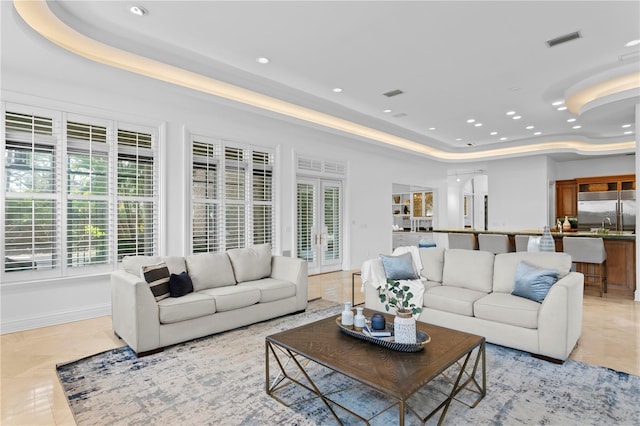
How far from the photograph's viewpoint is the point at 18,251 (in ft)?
13.0

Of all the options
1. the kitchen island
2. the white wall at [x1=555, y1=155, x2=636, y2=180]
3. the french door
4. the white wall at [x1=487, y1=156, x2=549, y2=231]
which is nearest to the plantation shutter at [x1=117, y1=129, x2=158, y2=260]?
the french door

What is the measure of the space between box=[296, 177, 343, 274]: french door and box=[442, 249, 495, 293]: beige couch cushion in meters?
3.29

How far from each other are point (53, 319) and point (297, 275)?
2.94 meters

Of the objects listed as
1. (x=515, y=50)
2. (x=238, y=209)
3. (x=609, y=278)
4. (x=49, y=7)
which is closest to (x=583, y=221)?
(x=609, y=278)

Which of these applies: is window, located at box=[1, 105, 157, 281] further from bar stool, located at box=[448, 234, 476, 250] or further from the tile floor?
bar stool, located at box=[448, 234, 476, 250]

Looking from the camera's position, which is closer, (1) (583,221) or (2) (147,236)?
(2) (147,236)

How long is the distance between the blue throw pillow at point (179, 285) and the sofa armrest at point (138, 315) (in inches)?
11.9

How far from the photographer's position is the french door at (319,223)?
7.04 metres

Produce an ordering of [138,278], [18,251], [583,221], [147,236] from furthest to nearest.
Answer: [583,221] → [147,236] → [18,251] → [138,278]

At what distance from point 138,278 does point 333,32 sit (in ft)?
10.3

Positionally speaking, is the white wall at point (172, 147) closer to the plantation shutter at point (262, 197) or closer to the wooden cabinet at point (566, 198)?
the plantation shutter at point (262, 197)

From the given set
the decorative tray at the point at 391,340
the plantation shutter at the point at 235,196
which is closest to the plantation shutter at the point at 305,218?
the plantation shutter at the point at 235,196

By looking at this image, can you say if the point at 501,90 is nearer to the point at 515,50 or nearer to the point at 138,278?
the point at 515,50

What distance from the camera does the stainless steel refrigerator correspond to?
9070mm
